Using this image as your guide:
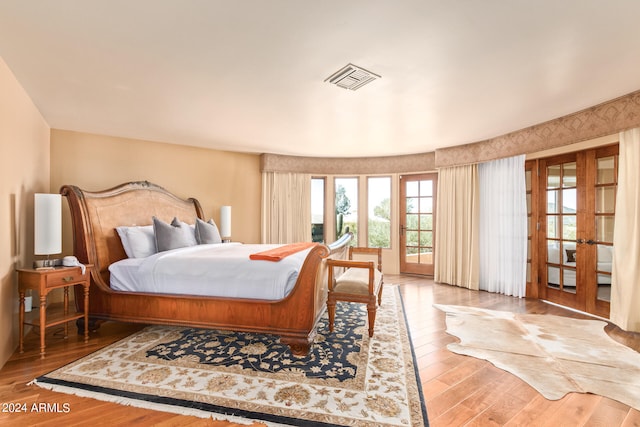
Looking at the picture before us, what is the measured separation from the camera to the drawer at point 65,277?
8.27ft

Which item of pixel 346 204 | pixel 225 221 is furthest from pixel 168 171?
pixel 346 204

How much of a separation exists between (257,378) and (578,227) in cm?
424

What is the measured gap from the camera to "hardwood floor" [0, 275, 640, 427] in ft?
5.57

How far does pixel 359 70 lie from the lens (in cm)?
239

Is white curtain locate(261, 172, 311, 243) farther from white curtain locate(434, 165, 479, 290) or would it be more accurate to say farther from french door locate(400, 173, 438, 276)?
white curtain locate(434, 165, 479, 290)

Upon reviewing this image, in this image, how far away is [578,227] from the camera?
378 cm

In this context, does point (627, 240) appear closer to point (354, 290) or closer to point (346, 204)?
point (354, 290)

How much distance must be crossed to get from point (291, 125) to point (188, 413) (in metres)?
3.23

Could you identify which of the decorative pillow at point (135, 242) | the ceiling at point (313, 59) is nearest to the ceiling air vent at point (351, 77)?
the ceiling at point (313, 59)

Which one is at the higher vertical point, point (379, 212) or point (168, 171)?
point (168, 171)

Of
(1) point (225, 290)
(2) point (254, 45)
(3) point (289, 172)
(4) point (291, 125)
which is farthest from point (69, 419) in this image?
(3) point (289, 172)

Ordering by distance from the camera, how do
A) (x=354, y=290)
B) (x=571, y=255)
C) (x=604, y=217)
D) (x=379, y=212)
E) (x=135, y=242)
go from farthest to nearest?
1. (x=379, y=212)
2. (x=571, y=255)
3. (x=604, y=217)
4. (x=135, y=242)
5. (x=354, y=290)

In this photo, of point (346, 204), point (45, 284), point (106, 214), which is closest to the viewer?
point (45, 284)

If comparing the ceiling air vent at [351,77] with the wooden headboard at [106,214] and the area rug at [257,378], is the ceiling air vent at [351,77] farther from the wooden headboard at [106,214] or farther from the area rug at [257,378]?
the wooden headboard at [106,214]
